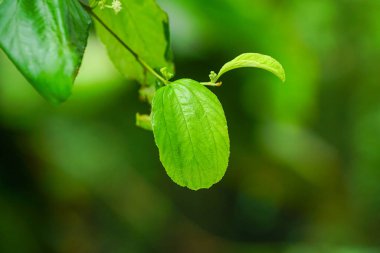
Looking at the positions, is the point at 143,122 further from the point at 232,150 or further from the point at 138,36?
the point at 232,150

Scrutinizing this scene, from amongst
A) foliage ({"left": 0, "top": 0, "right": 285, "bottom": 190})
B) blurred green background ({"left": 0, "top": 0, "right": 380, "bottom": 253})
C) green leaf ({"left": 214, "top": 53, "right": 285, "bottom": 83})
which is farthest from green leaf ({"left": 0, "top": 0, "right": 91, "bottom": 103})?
blurred green background ({"left": 0, "top": 0, "right": 380, "bottom": 253})

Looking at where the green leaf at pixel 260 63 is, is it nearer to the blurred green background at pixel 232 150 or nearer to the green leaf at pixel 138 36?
the green leaf at pixel 138 36

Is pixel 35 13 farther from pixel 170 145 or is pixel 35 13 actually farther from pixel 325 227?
pixel 325 227

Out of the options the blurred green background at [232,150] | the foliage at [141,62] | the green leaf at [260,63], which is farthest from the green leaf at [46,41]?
the blurred green background at [232,150]

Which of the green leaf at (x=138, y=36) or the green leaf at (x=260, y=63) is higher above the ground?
the green leaf at (x=138, y=36)

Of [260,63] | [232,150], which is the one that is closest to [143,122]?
[260,63]

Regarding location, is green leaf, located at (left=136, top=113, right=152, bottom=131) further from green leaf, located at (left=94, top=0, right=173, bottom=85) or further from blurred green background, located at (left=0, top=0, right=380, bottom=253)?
blurred green background, located at (left=0, top=0, right=380, bottom=253)

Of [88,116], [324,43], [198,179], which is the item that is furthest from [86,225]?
[198,179]
